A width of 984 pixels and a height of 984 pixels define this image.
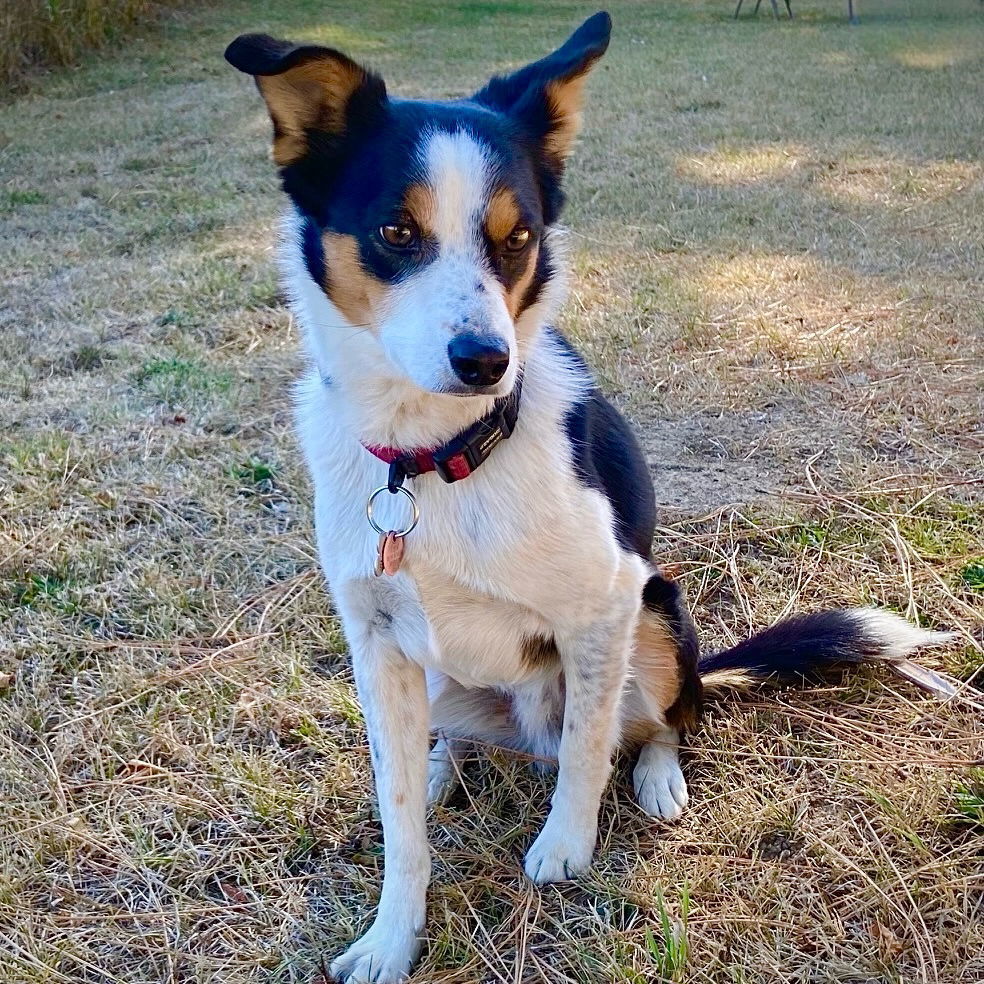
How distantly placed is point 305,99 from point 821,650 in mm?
1738

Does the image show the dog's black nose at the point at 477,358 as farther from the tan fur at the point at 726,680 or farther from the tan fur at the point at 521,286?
the tan fur at the point at 726,680

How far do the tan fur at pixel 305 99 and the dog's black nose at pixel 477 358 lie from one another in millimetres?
566

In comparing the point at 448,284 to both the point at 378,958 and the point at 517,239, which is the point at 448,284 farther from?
the point at 378,958

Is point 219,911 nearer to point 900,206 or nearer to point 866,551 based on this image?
point 866,551

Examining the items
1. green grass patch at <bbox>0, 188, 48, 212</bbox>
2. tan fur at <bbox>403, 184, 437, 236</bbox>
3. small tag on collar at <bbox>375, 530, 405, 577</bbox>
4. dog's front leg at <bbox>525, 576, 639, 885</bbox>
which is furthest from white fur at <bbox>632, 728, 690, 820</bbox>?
green grass patch at <bbox>0, 188, 48, 212</bbox>

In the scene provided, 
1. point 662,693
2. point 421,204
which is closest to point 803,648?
point 662,693

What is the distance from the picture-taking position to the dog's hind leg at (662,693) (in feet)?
7.62

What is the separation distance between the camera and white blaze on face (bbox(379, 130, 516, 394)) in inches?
69.7

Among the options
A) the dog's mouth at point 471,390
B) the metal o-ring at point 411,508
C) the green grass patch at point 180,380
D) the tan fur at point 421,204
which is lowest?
the green grass patch at point 180,380

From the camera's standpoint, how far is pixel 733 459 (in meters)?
3.63

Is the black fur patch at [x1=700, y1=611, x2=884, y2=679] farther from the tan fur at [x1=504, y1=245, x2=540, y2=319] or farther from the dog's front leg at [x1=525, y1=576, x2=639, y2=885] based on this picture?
the tan fur at [x1=504, y1=245, x2=540, y2=319]

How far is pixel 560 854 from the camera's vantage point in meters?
2.16

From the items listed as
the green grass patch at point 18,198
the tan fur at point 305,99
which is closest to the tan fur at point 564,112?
the tan fur at point 305,99

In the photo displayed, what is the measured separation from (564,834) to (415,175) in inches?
54.3
